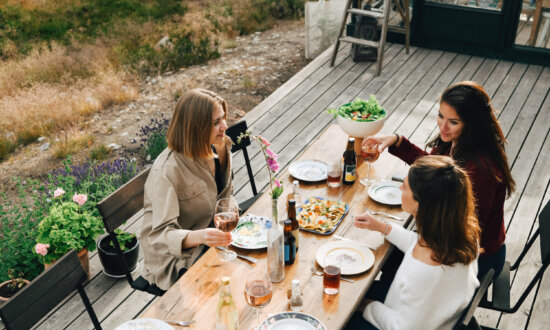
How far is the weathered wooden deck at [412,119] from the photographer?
3.18m

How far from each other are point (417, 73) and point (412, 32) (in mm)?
901

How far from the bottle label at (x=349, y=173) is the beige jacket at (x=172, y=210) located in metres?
0.72

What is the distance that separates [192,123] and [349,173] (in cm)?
90

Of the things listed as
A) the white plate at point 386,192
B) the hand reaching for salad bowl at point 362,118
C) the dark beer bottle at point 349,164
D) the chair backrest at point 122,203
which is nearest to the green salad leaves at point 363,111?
the hand reaching for salad bowl at point 362,118

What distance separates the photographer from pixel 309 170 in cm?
296

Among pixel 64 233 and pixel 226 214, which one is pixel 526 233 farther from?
pixel 64 233

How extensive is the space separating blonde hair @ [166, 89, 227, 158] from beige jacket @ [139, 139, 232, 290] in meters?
0.06

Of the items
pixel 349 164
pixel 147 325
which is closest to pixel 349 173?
pixel 349 164

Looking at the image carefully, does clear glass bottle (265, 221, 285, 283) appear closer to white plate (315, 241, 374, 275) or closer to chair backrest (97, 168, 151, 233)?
white plate (315, 241, 374, 275)

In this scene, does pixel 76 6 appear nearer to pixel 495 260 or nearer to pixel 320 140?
pixel 320 140

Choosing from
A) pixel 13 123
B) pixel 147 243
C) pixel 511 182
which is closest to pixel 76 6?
pixel 13 123

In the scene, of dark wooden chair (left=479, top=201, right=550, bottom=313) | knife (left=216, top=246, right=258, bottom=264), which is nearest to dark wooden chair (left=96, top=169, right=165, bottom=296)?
→ knife (left=216, top=246, right=258, bottom=264)

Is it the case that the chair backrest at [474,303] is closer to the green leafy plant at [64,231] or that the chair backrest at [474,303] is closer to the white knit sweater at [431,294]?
the white knit sweater at [431,294]

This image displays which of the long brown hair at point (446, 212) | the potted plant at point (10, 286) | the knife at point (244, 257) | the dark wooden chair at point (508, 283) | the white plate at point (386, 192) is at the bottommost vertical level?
the potted plant at point (10, 286)
